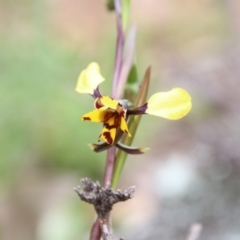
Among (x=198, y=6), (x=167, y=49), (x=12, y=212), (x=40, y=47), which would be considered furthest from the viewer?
(x=198, y=6)

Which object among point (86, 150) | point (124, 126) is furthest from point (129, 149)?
point (86, 150)

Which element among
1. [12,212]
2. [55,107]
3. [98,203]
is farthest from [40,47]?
[98,203]

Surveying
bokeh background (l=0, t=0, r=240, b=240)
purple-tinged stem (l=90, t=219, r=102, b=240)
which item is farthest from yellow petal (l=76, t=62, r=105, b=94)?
bokeh background (l=0, t=0, r=240, b=240)

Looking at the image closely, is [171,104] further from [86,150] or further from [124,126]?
[86,150]

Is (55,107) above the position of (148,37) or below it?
below

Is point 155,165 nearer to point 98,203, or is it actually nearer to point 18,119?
point 18,119

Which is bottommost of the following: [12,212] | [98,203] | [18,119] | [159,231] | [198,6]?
[98,203]
